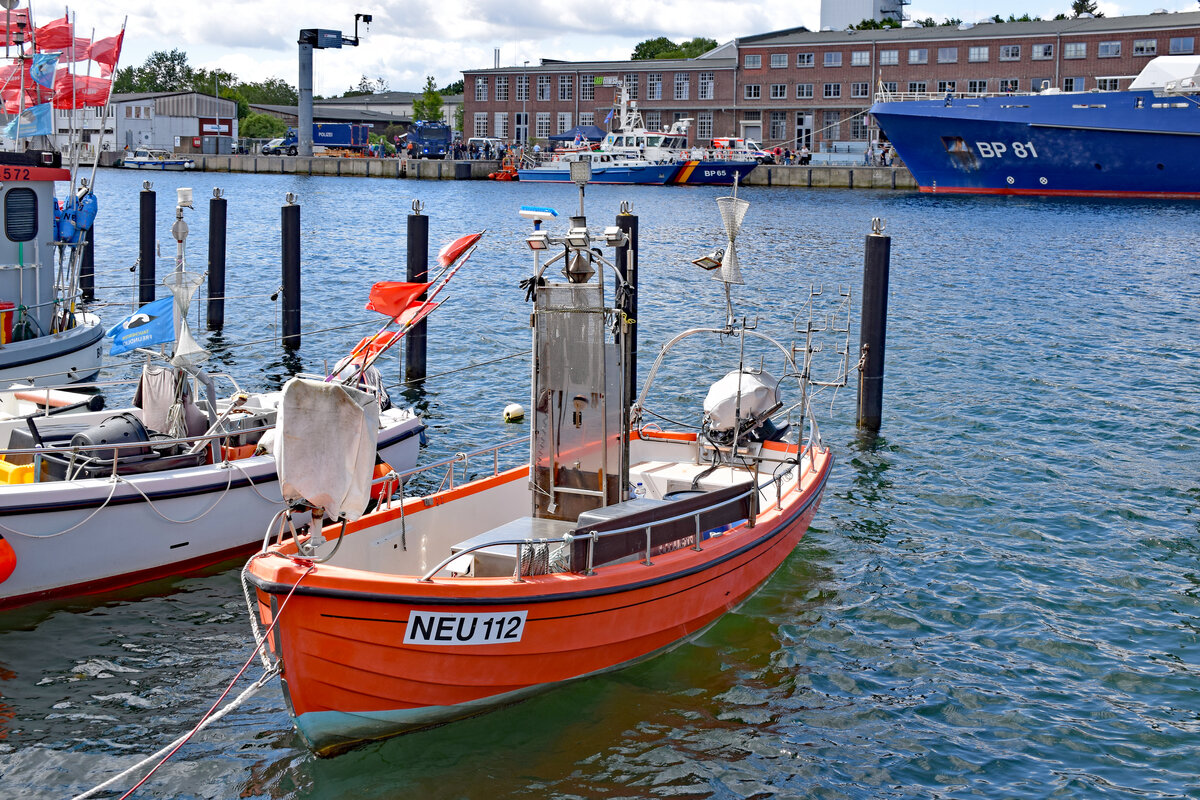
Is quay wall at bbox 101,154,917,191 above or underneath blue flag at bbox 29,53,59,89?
above

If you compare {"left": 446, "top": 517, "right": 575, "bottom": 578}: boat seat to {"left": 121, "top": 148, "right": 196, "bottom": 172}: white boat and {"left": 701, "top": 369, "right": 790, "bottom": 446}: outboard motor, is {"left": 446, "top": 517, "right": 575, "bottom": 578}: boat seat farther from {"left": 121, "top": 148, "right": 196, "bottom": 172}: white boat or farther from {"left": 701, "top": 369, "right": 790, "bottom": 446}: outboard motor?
{"left": 121, "top": 148, "right": 196, "bottom": 172}: white boat

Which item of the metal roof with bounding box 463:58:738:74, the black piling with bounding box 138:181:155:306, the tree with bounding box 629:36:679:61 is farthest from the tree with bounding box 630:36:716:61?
the black piling with bounding box 138:181:155:306

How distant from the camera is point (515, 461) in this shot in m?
17.7

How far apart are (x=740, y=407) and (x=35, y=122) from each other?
12.9 meters

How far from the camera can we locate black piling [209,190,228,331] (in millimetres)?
25125

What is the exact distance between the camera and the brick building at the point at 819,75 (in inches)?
3275

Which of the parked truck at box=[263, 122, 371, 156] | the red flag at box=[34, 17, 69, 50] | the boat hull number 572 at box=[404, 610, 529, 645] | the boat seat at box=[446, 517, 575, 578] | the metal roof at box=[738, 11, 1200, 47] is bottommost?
the boat hull number 572 at box=[404, 610, 529, 645]

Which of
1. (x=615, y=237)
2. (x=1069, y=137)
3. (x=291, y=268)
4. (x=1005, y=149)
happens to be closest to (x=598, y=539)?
(x=615, y=237)

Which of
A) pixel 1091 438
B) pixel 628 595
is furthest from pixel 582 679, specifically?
pixel 1091 438

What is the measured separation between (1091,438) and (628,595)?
1185cm

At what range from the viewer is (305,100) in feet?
349

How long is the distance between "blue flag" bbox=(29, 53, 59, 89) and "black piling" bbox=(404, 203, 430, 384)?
6.40 metres

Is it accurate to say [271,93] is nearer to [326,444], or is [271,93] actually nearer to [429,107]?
[429,107]

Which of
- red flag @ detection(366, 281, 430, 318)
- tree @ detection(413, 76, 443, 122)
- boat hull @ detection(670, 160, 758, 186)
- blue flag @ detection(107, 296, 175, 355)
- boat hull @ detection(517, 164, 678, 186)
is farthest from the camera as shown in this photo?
tree @ detection(413, 76, 443, 122)
